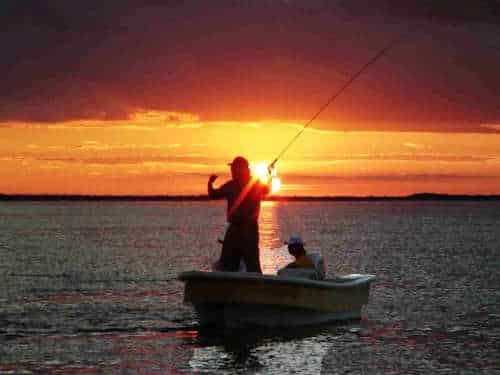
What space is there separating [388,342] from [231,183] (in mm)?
4326

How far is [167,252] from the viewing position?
A: 53.5 m

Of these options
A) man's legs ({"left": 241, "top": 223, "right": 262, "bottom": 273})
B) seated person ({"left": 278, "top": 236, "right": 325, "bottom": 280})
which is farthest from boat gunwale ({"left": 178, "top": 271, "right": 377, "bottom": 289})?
man's legs ({"left": 241, "top": 223, "right": 262, "bottom": 273})

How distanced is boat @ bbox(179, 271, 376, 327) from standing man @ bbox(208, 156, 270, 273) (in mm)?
749

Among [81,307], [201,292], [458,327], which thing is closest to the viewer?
[201,292]

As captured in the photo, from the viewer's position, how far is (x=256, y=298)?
1786 cm

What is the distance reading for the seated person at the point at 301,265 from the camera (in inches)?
746

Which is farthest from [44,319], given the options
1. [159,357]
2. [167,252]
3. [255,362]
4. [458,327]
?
[167,252]

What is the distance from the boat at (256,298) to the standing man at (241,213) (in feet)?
2.46

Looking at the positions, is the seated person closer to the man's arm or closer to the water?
the water

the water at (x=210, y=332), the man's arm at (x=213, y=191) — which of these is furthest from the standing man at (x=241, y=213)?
the water at (x=210, y=332)

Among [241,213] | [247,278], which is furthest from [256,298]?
[241,213]

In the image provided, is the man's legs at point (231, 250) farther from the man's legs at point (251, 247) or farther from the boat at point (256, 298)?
the boat at point (256, 298)

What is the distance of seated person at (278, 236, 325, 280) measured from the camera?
Result: 1895 cm

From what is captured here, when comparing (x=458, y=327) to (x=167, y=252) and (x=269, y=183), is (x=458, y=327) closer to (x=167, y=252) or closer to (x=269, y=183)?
(x=269, y=183)
